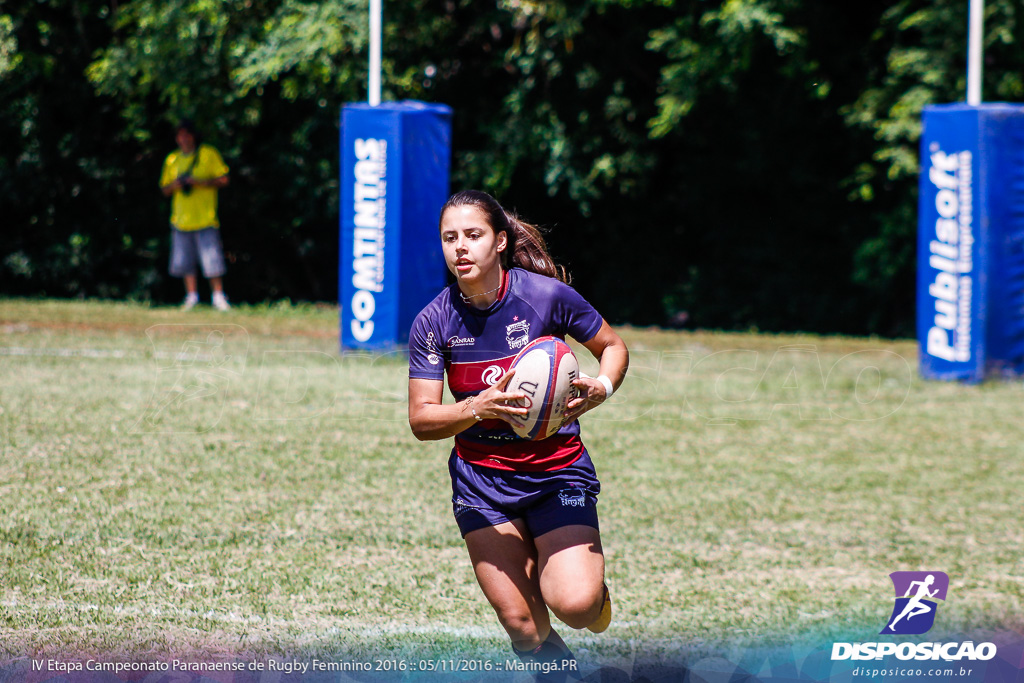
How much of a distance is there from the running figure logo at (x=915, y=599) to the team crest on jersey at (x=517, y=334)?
81.7 inches

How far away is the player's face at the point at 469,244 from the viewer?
3828mm

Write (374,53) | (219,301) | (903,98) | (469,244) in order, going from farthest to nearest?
(219,301)
(903,98)
(374,53)
(469,244)

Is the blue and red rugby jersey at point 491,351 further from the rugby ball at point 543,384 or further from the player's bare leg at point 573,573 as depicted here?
the player's bare leg at point 573,573

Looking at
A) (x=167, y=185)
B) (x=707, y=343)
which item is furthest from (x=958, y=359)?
(x=167, y=185)

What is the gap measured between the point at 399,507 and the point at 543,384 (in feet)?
9.95

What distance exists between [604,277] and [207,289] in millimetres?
6445

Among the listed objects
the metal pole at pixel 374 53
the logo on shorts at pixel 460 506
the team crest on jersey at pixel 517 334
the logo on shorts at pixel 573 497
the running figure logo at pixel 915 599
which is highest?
the metal pole at pixel 374 53

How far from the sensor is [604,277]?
18.8m

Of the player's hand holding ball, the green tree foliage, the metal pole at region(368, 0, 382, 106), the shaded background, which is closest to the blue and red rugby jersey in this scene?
the player's hand holding ball

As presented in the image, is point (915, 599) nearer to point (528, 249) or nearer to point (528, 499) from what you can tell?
point (528, 499)

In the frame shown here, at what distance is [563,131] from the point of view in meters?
16.8

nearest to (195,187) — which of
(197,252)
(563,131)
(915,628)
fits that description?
(197,252)

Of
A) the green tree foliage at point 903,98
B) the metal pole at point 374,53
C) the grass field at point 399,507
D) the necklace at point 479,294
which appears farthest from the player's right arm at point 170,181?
the necklace at point 479,294

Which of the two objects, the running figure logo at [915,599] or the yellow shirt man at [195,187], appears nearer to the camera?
the running figure logo at [915,599]
